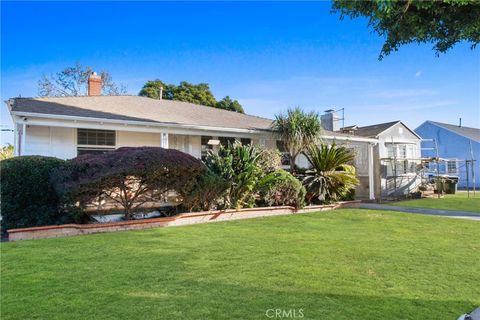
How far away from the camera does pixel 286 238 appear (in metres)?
7.46

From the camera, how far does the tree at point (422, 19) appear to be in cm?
349

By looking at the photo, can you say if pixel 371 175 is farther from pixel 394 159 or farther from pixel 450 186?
pixel 450 186

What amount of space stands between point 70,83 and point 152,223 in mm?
28515

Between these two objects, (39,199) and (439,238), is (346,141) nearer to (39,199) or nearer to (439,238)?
(439,238)

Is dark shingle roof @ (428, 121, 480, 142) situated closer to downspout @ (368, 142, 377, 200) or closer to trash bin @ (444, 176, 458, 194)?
trash bin @ (444, 176, 458, 194)

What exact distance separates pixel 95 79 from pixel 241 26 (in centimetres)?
760

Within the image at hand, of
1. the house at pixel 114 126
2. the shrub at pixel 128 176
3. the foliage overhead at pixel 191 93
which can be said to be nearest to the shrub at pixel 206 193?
the shrub at pixel 128 176

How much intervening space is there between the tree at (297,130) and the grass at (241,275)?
6.41 meters

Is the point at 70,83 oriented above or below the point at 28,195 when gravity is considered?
above

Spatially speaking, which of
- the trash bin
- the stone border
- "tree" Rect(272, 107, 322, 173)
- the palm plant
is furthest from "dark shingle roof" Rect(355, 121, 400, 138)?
the stone border

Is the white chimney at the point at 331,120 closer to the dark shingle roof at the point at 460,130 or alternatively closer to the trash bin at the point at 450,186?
the trash bin at the point at 450,186

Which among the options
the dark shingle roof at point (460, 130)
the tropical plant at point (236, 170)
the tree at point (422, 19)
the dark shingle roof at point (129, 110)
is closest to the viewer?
the tree at point (422, 19)

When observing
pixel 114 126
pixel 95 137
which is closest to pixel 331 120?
pixel 114 126

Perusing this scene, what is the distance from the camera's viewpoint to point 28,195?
841cm
